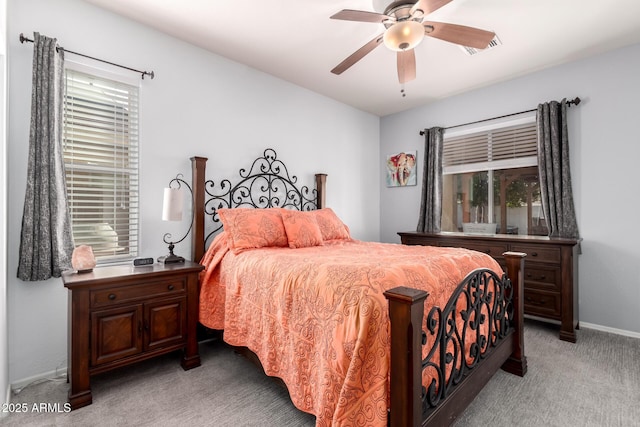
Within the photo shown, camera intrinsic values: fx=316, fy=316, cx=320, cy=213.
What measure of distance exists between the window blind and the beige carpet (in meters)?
2.19

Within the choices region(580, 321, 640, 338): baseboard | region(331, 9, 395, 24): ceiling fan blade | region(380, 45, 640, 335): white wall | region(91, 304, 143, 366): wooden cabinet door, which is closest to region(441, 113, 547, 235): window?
region(380, 45, 640, 335): white wall

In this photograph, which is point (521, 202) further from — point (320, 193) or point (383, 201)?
point (320, 193)

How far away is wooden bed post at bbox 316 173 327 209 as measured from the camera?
157 inches

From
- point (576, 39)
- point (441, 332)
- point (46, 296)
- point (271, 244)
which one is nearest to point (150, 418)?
point (46, 296)

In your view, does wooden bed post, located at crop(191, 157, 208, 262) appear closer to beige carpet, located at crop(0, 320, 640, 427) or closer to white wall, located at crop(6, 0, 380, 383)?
white wall, located at crop(6, 0, 380, 383)

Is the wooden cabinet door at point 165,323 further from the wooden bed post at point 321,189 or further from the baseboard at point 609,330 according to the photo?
the baseboard at point 609,330

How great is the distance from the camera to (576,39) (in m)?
2.87

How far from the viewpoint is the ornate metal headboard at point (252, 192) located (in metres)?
2.89

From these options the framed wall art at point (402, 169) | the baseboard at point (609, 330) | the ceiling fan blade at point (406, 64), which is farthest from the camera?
the framed wall art at point (402, 169)

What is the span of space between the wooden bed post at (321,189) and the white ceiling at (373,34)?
1.12 m

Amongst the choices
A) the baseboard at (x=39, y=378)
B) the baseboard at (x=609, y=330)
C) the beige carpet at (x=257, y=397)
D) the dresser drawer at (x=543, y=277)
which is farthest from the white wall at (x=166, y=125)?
the baseboard at (x=609, y=330)

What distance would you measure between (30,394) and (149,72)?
248cm

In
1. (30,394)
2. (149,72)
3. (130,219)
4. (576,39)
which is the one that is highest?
(576,39)

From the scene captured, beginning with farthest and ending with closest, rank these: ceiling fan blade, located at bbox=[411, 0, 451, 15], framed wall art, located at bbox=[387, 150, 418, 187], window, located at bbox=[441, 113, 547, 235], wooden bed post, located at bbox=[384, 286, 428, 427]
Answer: framed wall art, located at bbox=[387, 150, 418, 187] → window, located at bbox=[441, 113, 547, 235] → ceiling fan blade, located at bbox=[411, 0, 451, 15] → wooden bed post, located at bbox=[384, 286, 428, 427]
